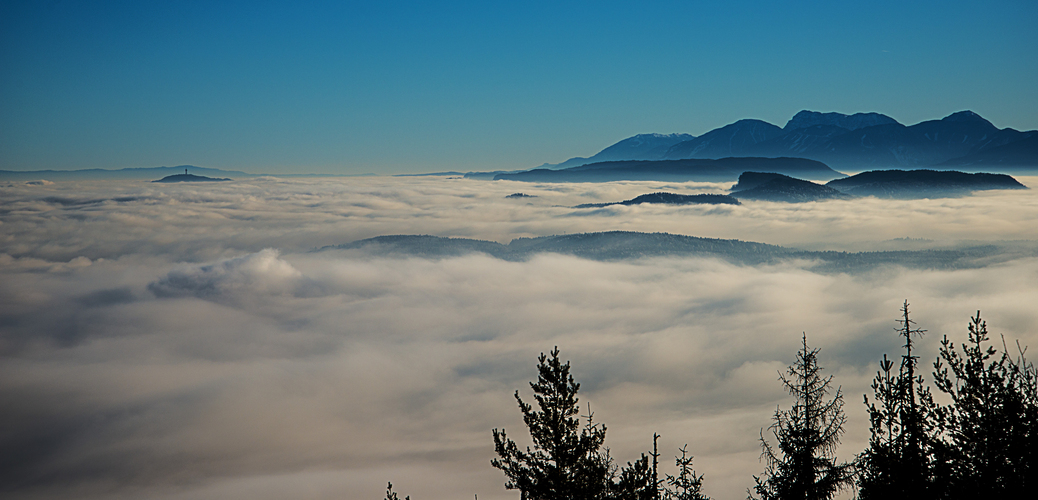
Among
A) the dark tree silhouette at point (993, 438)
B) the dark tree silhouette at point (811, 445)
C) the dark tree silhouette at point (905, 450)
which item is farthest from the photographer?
the dark tree silhouette at point (811, 445)

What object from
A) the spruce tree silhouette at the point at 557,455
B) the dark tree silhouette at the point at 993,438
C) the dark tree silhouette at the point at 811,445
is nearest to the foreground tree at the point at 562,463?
the spruce tree silhouette at the point at 557,455

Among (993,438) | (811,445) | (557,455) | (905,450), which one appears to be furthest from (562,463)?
(993,438)

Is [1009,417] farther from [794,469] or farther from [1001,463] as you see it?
[794,469]

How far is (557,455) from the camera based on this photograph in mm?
21188

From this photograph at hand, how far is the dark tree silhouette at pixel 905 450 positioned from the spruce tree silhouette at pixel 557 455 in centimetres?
887

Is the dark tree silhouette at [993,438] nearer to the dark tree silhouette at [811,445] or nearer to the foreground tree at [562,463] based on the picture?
the dark tree silhouette at [811,445]

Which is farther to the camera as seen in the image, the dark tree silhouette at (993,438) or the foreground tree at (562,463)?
the foreground tree at (562,463)

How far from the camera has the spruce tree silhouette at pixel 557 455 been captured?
2038cm

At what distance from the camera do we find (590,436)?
2219 cm

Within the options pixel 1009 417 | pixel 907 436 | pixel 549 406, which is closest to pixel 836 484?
pixel 907 436

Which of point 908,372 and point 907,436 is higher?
point 908,372

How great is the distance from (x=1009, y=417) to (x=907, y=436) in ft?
14.4

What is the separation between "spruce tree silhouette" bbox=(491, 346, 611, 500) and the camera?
20.4 metres

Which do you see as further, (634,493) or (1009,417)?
(634,493)
